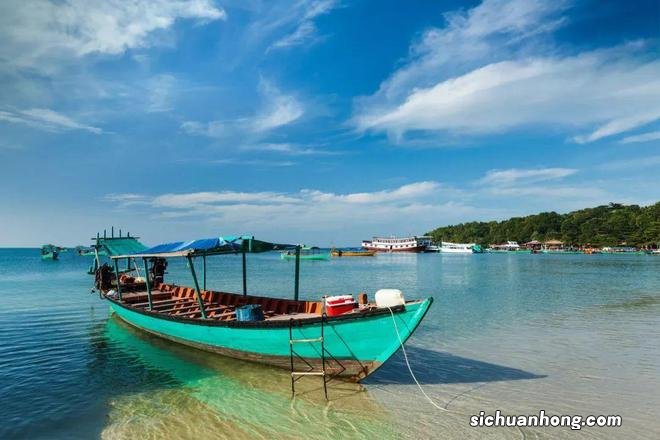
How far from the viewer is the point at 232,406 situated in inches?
384

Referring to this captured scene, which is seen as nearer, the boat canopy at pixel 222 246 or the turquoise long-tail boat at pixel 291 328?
the turquoise long-tail boat at pixel 291 328

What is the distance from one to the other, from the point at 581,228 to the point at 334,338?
146 m

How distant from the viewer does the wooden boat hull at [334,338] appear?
9898 millimetres

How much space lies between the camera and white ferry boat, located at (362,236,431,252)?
13425 cm

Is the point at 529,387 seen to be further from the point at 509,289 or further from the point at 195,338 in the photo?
the point at 509,289

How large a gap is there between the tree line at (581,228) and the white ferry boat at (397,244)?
38.8m

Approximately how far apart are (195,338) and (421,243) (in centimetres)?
12840

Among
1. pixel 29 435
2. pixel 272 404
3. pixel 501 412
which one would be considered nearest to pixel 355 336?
pixel 272 404

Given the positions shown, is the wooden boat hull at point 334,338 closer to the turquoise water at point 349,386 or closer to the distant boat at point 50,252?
the turquoise water at point 349,386

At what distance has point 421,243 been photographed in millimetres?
137375

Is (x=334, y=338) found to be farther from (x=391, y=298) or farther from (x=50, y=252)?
(x=50, y=252)

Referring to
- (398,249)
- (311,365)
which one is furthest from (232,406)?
(398,249)

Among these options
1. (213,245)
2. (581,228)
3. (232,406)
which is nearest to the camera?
(232,406)

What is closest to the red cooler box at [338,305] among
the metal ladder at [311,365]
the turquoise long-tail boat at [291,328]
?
the turquoise long-tail boat at [291,328]
